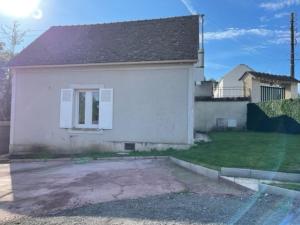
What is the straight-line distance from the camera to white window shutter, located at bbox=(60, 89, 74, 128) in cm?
1415

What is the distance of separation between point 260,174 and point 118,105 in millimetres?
7540

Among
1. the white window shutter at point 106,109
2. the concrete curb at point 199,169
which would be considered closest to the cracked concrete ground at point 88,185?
the concrete curb at point 199,169

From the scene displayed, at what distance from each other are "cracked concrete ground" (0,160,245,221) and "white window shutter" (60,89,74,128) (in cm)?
370

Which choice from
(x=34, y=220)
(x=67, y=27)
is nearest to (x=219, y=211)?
(x=34, y=220)

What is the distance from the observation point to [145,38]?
1498 cm

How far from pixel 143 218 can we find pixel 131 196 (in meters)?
1.37

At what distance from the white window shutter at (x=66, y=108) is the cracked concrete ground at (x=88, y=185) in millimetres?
3698

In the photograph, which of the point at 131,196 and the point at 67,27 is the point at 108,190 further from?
the point at 67,27

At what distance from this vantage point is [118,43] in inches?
592

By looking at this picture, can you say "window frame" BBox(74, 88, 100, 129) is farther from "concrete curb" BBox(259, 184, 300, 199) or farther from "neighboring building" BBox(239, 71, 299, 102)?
"neighboring building" BBox(239, 71, 299, 102)

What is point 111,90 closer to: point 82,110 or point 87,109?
point 87,109

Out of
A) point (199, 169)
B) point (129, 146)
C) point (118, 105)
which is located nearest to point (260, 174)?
point (199, 169)

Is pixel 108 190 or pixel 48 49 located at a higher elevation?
pixel 48 49

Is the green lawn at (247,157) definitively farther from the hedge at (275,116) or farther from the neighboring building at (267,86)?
the neighboring building at (267,86)
